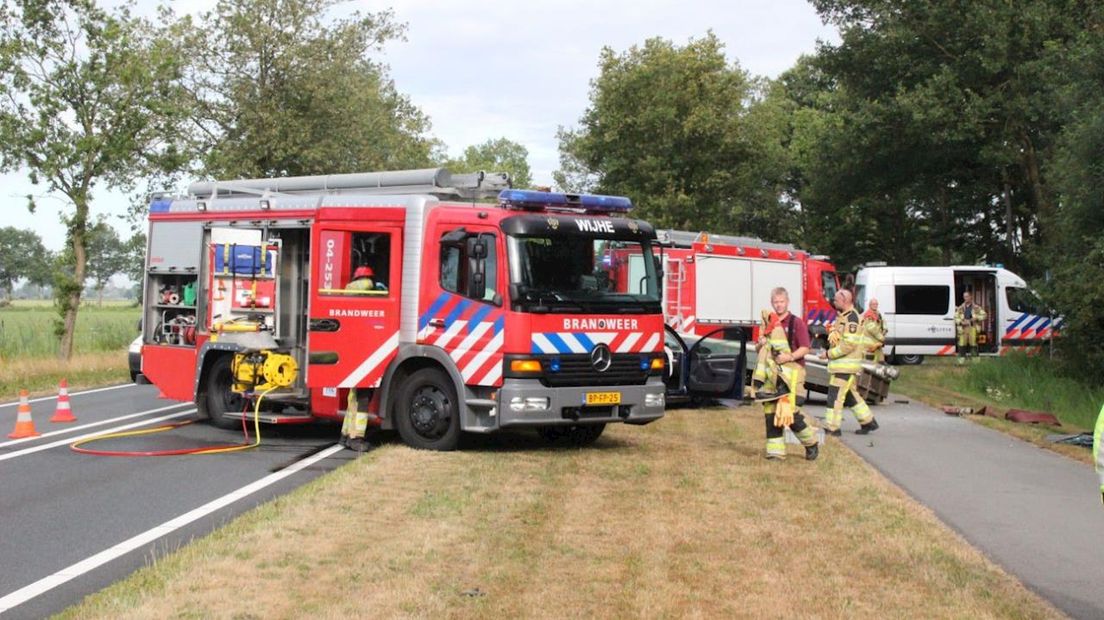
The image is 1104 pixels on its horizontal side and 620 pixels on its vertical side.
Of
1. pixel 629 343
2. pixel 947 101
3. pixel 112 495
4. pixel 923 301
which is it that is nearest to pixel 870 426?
pixel 629 343

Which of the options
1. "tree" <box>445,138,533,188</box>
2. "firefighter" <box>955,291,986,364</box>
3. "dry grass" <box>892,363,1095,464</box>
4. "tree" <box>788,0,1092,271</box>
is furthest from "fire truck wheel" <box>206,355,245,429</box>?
"tree" <box>445,138,533,188</box>

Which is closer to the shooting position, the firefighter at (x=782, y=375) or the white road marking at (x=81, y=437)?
the firefighter at (x=782, y=375)

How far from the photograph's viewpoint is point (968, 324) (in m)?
30.1

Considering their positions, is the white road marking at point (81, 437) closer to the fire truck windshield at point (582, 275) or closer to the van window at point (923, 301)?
the fire truck windshield at point (582, 275)

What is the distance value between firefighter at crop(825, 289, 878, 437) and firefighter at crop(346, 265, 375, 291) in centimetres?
565

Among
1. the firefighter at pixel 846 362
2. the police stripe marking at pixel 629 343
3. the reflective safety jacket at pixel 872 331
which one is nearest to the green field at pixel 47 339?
the reflective safety jacket at pixel 872 331

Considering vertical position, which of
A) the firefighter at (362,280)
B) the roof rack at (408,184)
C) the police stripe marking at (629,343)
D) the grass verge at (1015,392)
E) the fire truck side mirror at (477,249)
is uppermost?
the roof rack at (408,184)

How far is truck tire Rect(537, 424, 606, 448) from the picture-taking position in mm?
13453

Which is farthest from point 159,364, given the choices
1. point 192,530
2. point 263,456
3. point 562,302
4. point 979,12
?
point 979,12

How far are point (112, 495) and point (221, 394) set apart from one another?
4803mm

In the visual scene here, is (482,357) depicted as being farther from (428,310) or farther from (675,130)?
(675,130)

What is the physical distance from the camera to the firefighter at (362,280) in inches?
503

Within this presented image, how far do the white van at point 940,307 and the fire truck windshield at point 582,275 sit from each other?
1903 centimetres

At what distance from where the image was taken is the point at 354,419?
12.8m
